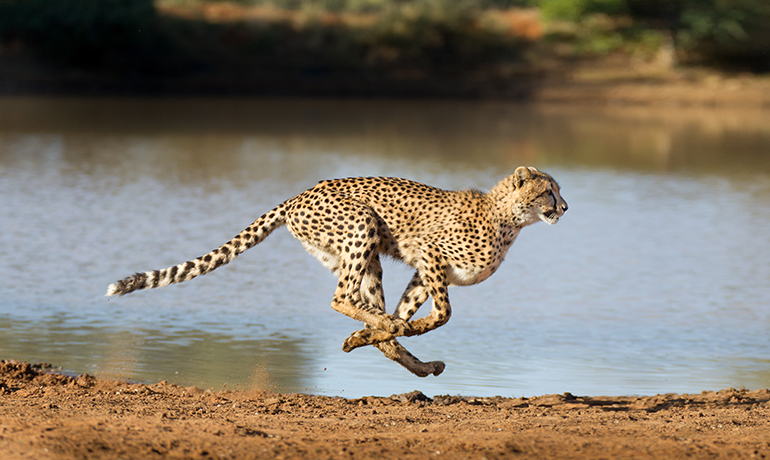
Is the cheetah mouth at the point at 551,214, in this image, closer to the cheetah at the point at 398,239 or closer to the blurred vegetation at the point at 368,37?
the cheetah at the point at 398,239

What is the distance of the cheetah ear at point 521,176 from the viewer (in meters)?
6.41

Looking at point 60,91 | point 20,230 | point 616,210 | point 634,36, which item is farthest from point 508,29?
point 20,230

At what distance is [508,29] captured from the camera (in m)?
41.8

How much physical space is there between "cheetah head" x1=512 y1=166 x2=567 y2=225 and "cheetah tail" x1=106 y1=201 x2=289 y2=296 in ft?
4.64

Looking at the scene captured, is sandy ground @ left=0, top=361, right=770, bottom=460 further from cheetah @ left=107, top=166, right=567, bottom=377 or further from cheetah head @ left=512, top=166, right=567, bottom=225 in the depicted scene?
cheetah head @ left=512, top=166, right=567, bottom=225

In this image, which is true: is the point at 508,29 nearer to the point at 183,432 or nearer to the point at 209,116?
the point at 209,116

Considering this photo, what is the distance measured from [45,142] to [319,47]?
1970 centimetres

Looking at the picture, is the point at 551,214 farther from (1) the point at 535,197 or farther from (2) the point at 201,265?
(2) the point at 201,265

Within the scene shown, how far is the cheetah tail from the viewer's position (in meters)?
6.17

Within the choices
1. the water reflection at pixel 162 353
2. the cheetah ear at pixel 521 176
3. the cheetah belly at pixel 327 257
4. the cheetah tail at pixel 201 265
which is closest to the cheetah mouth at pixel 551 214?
the cheetah ear at pixel 521 176

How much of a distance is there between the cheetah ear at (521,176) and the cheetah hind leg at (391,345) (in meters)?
0.83

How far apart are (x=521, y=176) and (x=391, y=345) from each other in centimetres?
125

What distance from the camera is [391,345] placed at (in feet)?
21.1

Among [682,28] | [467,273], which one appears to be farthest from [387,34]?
[467,273]
